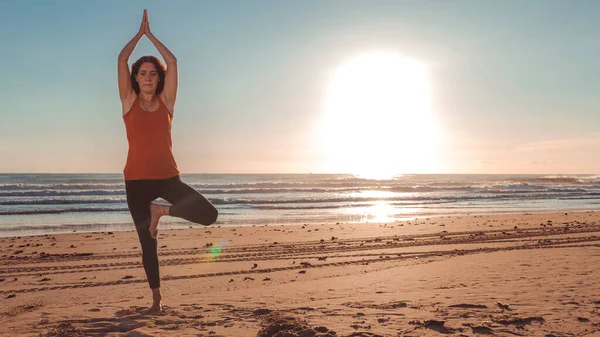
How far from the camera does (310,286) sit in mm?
6543

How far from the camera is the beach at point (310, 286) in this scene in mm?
4457

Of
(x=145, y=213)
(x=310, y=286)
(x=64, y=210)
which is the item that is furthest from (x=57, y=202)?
(x=145, y=213)

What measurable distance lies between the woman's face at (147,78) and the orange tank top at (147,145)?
15 centimetres

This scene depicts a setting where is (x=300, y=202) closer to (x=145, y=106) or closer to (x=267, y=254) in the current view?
(x=267, y=254)

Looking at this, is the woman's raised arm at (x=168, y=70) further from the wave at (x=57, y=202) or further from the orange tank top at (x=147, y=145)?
the wave at (x=57, y=202)

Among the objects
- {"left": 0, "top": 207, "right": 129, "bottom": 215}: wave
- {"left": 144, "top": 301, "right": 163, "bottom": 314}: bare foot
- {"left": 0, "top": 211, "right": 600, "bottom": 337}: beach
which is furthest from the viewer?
{"left": 0, "top": 207, "right": 129, "bottom": 215}: wave

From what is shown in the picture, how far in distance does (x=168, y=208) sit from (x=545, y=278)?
15.7 ft

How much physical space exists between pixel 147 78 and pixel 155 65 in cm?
16

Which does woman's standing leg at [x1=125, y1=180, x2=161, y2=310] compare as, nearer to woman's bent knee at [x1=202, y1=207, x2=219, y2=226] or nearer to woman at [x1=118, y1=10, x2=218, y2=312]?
woman at [x1=118, y1=10, x2=218, y2=312]

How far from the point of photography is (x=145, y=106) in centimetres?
449

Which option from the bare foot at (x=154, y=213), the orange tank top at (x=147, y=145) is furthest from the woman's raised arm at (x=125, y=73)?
the bare foot at (x=154, y=213)

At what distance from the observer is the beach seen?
175 inches

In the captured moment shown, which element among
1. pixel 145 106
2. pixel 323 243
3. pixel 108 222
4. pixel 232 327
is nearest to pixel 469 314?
pixel 232 327

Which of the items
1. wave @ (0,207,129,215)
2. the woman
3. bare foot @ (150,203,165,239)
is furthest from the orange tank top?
wave @ (0,207,129,215)
